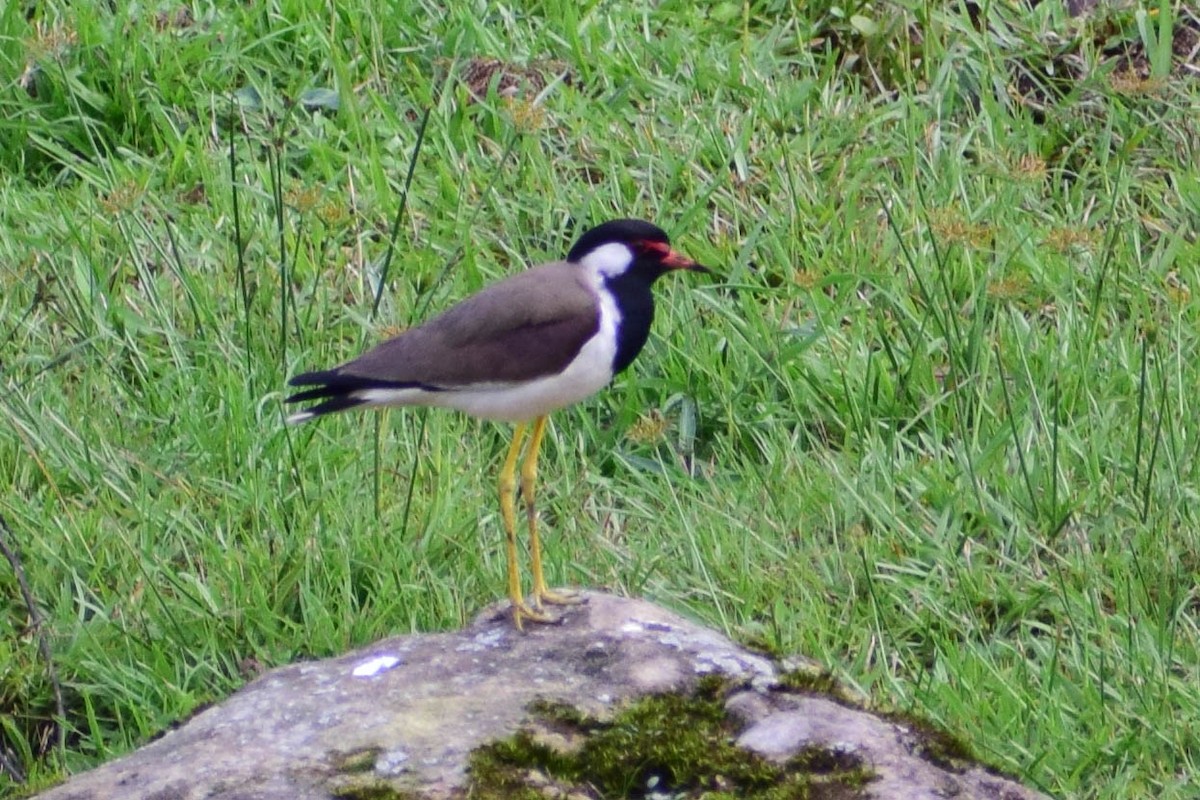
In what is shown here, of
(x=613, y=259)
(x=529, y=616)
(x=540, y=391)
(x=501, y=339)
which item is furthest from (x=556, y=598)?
(x=613, y=259)

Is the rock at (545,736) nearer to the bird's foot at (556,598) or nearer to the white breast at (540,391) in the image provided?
the bird's foot at (556,598)

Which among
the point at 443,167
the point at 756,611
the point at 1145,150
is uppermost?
the point at 443,167

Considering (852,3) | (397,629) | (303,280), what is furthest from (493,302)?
(852,3)

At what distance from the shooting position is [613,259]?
4.02 m

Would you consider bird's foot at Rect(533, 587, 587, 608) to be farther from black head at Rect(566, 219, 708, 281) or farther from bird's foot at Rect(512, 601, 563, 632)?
black head at Rect(566, 219, 708, 281)

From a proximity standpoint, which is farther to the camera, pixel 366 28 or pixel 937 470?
pixel 366 28

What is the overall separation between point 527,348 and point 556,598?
0.56 metres

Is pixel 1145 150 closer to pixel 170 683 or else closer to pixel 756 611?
pixel 756 611

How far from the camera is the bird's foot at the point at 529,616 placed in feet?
11.9

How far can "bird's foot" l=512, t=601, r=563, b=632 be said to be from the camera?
362 centimetres

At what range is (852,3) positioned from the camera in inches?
259

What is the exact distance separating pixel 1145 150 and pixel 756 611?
9.24 feet

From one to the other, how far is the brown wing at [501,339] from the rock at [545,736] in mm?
704

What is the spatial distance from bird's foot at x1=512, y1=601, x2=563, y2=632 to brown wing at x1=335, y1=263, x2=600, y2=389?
20.8 inches
